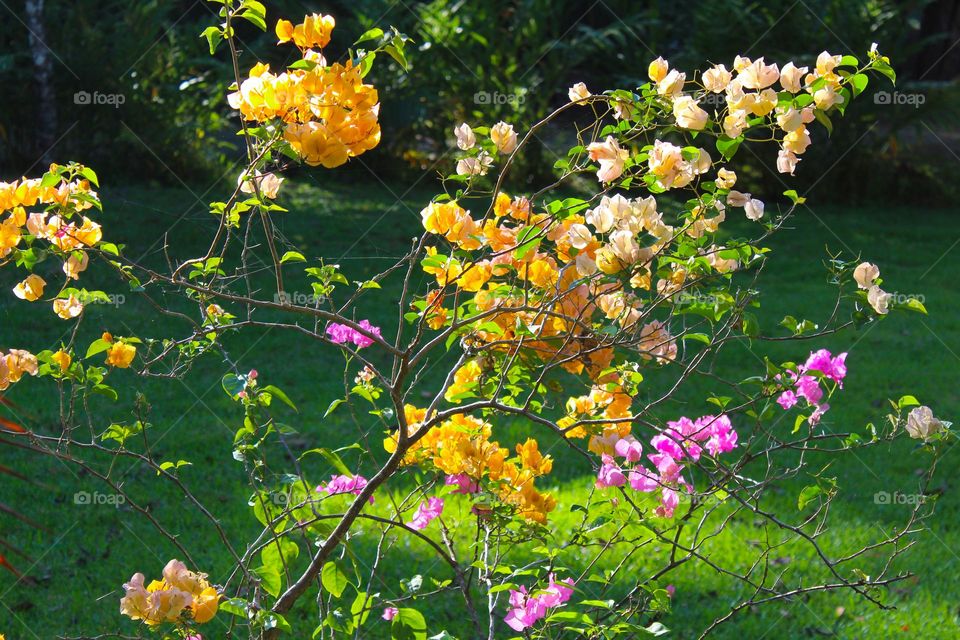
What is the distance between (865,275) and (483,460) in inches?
31.1

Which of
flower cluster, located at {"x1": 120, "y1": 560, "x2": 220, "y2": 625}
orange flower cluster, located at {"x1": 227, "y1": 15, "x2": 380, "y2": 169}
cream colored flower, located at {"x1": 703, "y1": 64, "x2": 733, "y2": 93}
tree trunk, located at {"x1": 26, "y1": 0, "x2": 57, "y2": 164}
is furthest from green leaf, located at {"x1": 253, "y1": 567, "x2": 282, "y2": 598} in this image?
tree trunk, located at {"x1": 26, "y1": 0, "x2": 57, "y2": 164}

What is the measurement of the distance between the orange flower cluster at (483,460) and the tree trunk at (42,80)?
7.04 metres

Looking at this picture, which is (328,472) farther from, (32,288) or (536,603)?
(32,288)

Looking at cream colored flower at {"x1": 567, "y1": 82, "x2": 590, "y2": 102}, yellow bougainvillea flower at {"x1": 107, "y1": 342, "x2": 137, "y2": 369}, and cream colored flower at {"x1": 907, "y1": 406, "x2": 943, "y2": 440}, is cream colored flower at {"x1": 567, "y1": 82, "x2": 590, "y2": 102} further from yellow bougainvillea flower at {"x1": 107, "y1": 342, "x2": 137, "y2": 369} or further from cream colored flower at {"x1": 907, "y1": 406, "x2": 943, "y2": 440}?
yellow bougainvillea flower at {"x1": 107, "y1": 342, "x2": 137, "y2": 369}

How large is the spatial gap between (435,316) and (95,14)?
866 cm

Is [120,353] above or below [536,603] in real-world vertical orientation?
above

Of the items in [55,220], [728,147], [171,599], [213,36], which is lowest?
[171,599]

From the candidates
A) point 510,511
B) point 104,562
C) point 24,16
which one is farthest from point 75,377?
point 24,16

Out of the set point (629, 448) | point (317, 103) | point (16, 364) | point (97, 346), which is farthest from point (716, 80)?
point (16, 364)

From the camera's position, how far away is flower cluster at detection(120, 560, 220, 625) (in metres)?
1.49

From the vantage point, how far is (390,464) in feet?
6.10

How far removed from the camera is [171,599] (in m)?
1.49

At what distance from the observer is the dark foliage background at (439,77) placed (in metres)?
8.87

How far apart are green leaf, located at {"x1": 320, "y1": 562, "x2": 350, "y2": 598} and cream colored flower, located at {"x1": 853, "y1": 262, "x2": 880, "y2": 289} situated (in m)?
0.98
